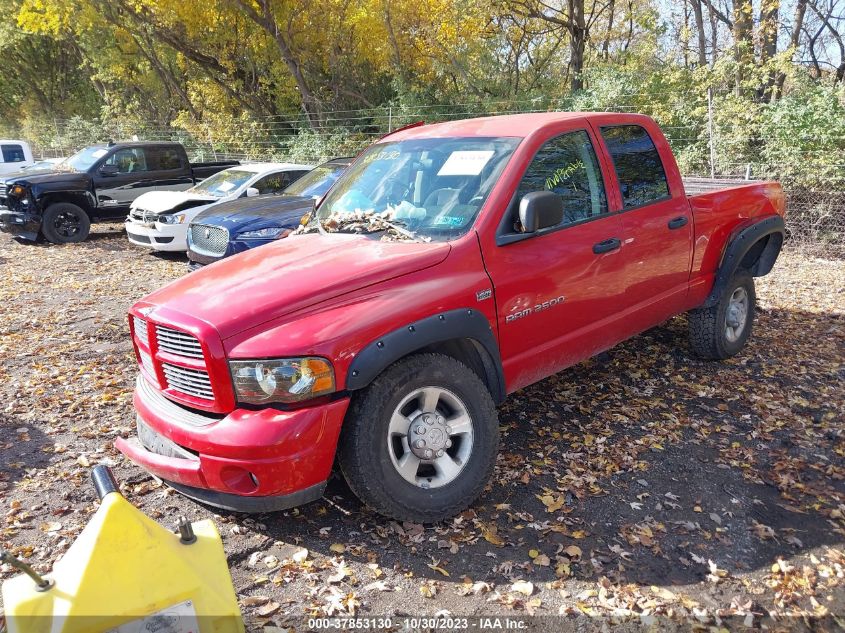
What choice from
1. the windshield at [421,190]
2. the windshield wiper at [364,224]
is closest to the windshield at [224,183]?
the windshield at [421,190]

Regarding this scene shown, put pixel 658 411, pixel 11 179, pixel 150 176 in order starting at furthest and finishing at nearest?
pixel 150 176 → pixel 11 179 → pixel 658 411

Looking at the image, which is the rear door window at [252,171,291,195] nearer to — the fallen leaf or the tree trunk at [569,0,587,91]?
the tree trunk at [569,0,587,91]

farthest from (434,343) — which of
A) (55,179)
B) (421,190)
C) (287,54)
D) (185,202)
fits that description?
(287,54)

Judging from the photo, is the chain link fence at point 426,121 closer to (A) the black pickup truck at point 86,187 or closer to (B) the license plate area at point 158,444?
(A) the black pickup truck at point 86,187

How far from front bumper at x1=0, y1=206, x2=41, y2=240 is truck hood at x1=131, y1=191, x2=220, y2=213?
7.42 ft

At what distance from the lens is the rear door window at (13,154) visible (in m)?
16.3

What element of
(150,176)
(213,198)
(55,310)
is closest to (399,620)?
(55,310)

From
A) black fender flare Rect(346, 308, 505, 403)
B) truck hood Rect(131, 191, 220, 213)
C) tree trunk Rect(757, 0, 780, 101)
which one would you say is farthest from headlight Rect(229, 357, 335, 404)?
tree trunk Rect(757, 0, 780, 101)

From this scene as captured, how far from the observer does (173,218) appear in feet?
33.7

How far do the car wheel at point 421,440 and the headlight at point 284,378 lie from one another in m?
0.24

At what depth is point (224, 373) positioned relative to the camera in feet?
9.37

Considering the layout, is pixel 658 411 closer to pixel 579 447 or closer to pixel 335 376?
pixel 579 447

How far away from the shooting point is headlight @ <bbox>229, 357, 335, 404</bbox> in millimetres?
2807

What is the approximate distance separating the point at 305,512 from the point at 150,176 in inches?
447
